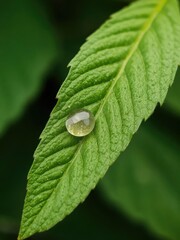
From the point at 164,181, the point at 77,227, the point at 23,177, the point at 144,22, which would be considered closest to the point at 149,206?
the point at 164,181

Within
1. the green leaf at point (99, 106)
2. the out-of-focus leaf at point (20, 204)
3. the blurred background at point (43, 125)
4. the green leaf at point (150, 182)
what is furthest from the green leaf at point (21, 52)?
the green leaf at point (99, 106)

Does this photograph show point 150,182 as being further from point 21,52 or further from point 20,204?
point 21,52

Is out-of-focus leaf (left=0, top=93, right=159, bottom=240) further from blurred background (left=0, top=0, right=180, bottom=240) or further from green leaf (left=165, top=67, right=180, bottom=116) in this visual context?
green leaf (left=165, top=67, right=180, bottom=116)

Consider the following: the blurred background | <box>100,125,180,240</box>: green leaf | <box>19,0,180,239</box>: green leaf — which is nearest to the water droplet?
<box>19,0,180,239</box>: green leaf

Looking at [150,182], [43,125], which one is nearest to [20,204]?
[43,125]

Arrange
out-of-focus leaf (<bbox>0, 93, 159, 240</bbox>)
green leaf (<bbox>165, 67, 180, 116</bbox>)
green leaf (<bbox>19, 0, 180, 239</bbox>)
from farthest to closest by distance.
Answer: out-of-focus leaf (<bbox>0, 93, 159, 240</bbox>), green leaf (<bbox>165, 67, 180, 116</bbox>), green leaf (<bbox>19, 0, 180, 239</bbox>)

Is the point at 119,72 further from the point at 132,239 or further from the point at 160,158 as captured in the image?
the point at 132,239

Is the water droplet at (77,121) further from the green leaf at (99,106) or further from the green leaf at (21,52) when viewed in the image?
the green leaf at (21,52)
